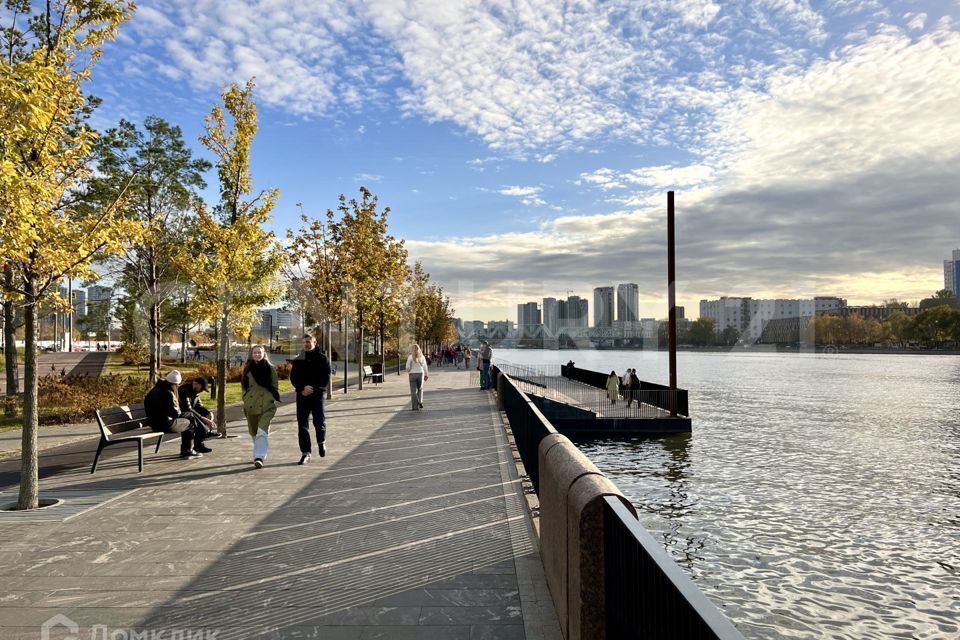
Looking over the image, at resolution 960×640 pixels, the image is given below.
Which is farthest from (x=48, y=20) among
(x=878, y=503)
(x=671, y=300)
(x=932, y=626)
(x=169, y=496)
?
(x=671, y=300)

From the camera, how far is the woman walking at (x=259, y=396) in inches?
375

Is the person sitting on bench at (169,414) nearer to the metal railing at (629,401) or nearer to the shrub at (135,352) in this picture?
the metal railing at (629,401)

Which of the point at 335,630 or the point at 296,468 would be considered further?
the point at 296,468

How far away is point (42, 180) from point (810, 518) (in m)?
14.2

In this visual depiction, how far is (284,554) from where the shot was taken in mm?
5445

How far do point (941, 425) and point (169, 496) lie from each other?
34.6m

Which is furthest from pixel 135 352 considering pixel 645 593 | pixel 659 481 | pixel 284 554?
pixel 645 593

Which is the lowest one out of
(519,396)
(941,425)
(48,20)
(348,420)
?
(941,425)

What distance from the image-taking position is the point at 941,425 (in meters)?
30.1

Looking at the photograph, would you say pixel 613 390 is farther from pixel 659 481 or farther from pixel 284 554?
pixel 284 554

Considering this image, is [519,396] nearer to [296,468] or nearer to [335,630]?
[296,468]

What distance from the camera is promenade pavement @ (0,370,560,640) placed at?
4.12m

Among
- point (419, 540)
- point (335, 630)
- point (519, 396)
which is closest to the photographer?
point (335, 630)
